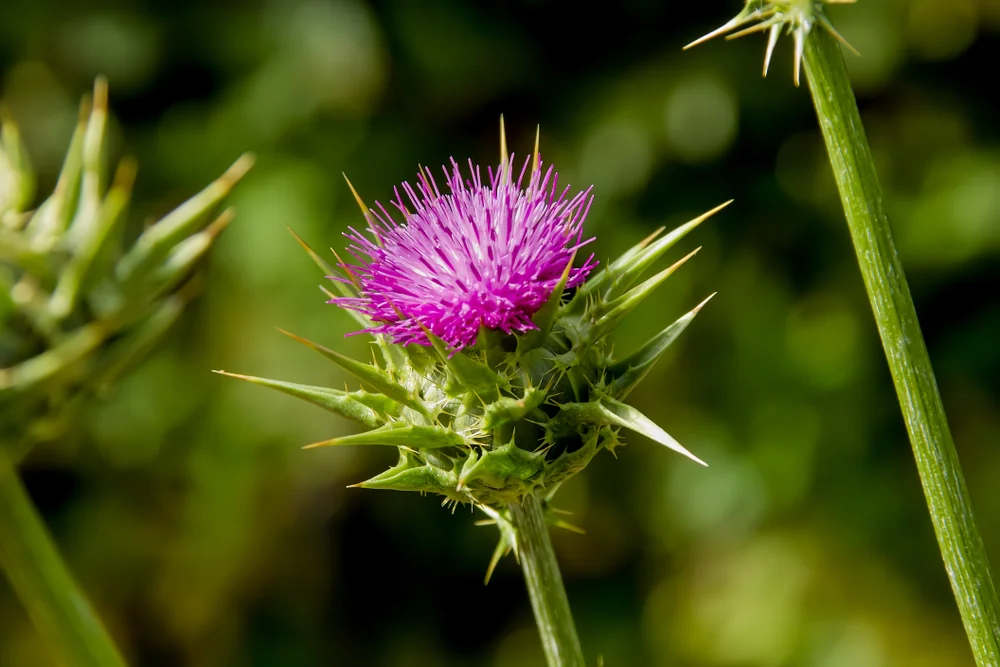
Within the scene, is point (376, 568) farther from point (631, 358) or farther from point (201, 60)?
point (631, 358)

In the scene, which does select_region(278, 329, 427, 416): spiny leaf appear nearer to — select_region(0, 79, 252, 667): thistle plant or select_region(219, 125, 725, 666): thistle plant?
select_region(219, 125, 725, 666): thistle plant

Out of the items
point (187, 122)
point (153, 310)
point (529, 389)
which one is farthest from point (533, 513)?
point (187, 122)

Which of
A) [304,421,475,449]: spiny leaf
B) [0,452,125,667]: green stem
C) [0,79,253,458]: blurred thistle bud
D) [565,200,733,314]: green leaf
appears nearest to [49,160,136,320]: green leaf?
[0,79,253,458]: blurred thistle bud

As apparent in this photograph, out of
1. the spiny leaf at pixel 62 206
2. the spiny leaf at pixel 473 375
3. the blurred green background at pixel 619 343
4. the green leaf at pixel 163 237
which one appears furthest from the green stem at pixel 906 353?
the blurred green background at pixel 619 343

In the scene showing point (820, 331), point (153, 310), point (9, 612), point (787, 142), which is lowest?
point (9, 612)

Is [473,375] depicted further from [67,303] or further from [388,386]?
[67,303]

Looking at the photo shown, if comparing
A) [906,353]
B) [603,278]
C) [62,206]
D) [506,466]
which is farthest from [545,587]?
[62,206]

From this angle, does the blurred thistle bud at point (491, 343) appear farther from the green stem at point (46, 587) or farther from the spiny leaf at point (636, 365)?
the green stem at point (46, 587)
